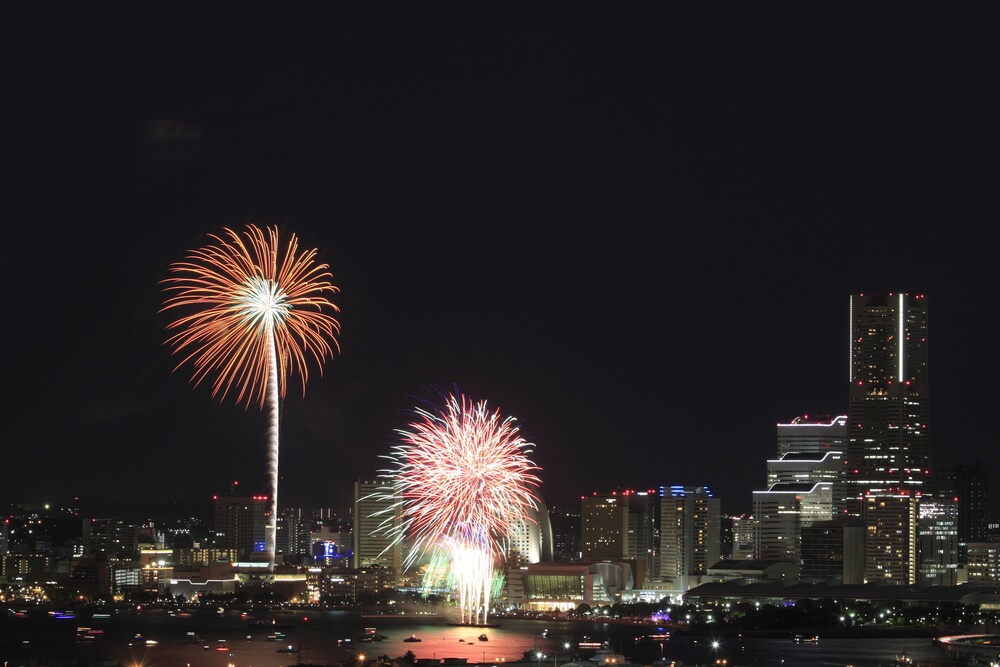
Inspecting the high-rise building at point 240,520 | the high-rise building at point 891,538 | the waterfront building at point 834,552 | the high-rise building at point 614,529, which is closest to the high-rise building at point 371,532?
the high-rise building at point 240,520

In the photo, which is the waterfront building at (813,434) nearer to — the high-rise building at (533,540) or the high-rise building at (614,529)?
the high-rise building at (614,529)

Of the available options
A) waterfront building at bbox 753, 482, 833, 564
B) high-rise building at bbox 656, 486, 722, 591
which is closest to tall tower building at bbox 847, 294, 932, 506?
waterfront building at bbox 753, 482, 833, 564

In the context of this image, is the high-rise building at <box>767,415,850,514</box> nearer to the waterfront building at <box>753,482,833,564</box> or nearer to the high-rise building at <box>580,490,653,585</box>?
the waterfront building at <box>753,482,833,564</box>

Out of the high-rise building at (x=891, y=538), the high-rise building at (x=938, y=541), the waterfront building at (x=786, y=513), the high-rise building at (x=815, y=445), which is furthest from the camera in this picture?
the high-rise building at (x=815, y=445)

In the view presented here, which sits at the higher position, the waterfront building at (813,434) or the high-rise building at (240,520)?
the waterfront building at (813,434)

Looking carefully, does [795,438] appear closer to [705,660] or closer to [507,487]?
[705,660]

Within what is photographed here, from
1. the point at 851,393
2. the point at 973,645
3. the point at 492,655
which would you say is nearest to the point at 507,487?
the point at 492,655
